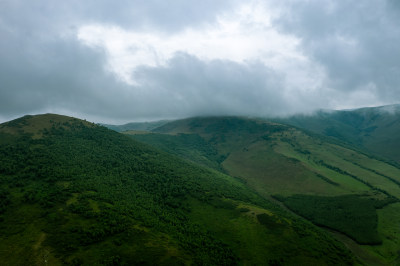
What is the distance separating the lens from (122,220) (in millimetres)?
92688

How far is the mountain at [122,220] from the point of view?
241 feet

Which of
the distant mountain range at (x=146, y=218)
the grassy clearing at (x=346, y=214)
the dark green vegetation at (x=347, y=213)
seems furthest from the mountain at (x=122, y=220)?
the dark green vegetation at (x=347, y=213)

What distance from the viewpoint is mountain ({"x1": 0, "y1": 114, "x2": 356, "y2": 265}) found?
73.4 meters

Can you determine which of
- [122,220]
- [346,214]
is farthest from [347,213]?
[122,220]

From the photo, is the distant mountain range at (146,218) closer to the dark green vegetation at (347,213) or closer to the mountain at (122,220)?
the mountain at (122,220)

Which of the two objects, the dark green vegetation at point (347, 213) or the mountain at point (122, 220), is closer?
the mountain at point (122, 220)

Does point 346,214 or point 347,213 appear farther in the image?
point 347,213

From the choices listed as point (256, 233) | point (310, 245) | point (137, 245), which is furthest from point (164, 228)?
point (310, 245)

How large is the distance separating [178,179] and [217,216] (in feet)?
182

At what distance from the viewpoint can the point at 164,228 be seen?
100625 mm

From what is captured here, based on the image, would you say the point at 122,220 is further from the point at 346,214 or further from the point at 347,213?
the point at 347,213

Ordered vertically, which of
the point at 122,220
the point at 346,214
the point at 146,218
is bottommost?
the point at 346,214

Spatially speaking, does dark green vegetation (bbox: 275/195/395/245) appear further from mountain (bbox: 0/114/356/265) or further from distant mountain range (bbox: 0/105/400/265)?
mountain (bbox: 0/114/356/265)

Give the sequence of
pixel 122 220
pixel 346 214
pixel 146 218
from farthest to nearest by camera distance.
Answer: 1. pixel 346 214
2. pixel 146 218
3. pixel 122 220
